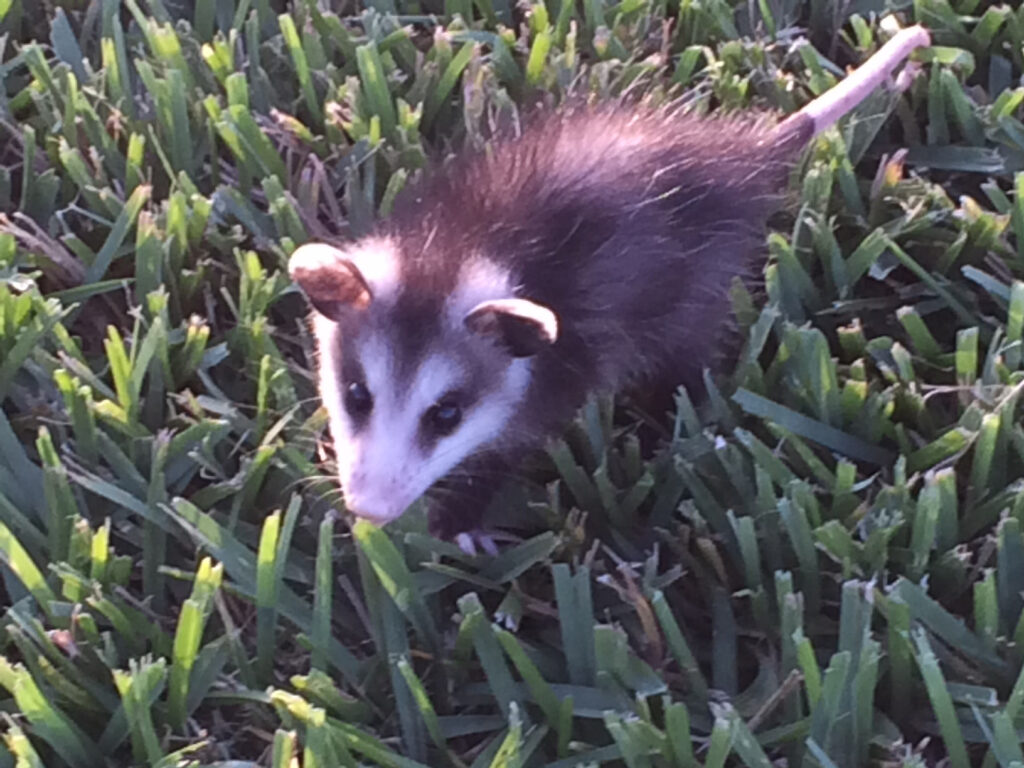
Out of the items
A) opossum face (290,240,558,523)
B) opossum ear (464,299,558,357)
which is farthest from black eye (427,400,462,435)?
opossum ear (464,299,558,357)

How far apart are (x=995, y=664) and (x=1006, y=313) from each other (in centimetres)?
68

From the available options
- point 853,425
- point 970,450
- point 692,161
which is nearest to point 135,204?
point 692,161

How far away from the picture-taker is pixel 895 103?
8.02 feet

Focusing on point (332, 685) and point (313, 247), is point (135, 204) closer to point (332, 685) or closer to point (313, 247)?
point (313, 247)

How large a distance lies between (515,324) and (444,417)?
0.18m

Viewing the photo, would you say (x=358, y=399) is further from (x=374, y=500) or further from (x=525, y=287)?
(x=525, y=287)

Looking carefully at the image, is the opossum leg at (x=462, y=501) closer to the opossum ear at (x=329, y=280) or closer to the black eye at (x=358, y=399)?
the black eye at (x=358, y=399)

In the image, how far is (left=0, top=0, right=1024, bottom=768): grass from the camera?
5.40 ft

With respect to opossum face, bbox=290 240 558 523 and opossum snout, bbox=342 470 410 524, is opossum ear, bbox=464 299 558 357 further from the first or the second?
opossum snout, bbox=342 470 410 524

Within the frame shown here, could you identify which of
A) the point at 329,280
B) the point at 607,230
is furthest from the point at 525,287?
the point at 329,280

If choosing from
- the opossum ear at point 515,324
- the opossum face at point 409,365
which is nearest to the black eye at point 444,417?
the opossum face at point 409,365

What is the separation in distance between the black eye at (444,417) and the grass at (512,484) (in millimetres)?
156

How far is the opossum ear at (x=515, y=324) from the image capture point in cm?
173

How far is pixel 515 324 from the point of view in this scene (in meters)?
1.76
